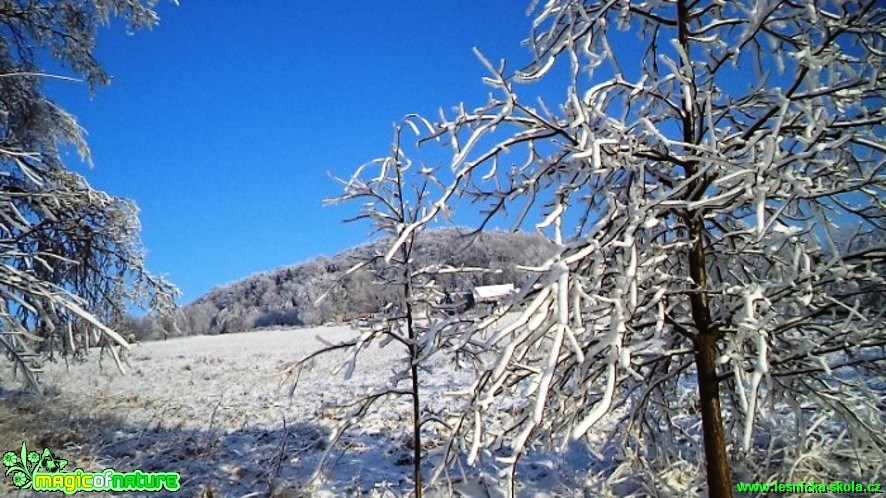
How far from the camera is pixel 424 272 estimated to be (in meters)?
4.44

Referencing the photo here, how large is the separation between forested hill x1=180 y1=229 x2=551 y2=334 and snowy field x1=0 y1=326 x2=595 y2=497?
1.11 meters

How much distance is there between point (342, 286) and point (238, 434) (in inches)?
187

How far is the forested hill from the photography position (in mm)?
4586

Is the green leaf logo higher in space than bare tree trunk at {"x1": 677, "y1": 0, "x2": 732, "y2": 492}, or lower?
lower

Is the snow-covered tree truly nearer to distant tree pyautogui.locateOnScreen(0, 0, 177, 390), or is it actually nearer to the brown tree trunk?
the brown tree trunk

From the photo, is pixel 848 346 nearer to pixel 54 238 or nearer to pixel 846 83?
pixel 846 83

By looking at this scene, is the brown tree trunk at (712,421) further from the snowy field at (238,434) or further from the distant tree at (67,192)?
the distant tree at (67,192)

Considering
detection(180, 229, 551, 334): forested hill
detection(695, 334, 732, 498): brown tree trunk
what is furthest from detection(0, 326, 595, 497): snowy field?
detection(695, 334, 732, 498): brown tree trunk

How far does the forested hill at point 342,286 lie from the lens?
181 inches

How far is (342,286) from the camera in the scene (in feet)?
16.3

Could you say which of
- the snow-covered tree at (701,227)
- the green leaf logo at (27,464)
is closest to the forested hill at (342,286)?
the snow-covered tree at (701,227)

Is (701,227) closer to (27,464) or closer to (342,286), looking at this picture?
(342,286)

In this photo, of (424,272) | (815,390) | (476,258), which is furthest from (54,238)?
(815,390)

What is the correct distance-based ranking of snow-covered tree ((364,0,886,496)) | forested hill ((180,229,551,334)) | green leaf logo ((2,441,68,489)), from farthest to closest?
green leaf logo ((2,441,68,489)), forested hill ((180,229,551,334)), snow-covered tree ((364,0,886,496))
